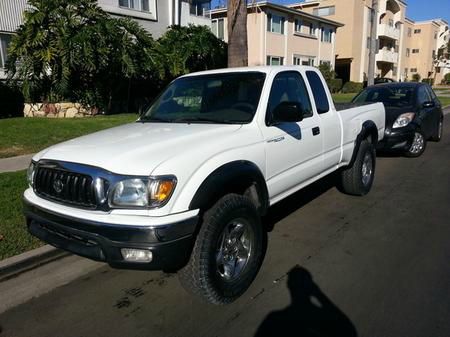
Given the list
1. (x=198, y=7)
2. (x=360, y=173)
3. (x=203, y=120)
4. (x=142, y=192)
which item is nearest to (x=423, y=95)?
(x=360, y=173)

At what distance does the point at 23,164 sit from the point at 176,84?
13.9 ft

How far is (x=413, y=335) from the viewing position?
2.85 metres

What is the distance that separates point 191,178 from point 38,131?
8.87 metres

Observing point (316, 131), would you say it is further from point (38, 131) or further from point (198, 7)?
point (198, 7)

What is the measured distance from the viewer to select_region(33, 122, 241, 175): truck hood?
291 cm

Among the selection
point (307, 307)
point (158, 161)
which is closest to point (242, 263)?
point (307, 307)

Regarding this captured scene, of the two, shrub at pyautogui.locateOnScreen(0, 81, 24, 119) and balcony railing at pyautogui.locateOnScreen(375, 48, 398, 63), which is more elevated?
balcony railing at pyautogui.locateOnScreen(375, 48, 398, 63)

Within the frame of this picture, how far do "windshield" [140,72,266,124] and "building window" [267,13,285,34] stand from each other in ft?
86.9

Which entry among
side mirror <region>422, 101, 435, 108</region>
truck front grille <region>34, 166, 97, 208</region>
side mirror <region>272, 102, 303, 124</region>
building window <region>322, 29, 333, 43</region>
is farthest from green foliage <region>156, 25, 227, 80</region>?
building window <region>322, 29, 333, 43</region>

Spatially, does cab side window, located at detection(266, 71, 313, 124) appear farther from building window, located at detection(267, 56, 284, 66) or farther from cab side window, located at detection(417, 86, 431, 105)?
building window, located at detection(267, 56, 284, 66)

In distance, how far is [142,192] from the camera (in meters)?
2.83

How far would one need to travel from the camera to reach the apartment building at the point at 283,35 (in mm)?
28797

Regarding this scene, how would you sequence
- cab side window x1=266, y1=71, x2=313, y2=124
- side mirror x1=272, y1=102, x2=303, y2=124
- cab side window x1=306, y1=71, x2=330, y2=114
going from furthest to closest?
cab side window x1=306, y1=71, x2=330, y2=114, cab side window x1=266, y1=71, x2=313, y2=124, side mirror x1=272, y1=102, x2=303, y2=124

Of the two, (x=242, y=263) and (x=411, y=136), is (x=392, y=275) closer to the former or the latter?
(x=242, y=263)
